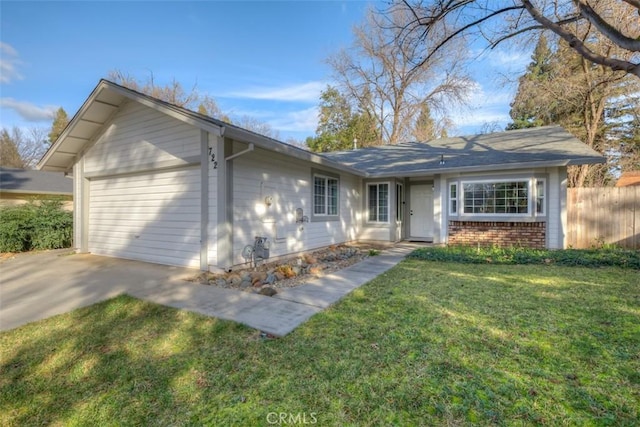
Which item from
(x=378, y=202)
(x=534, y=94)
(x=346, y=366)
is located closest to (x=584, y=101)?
(x=534, y=94)

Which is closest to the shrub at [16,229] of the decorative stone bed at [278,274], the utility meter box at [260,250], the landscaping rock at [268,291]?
the decorative stone bed at [278,274]

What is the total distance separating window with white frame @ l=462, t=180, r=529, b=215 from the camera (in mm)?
8758

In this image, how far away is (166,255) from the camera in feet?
22.6

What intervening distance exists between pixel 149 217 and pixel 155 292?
293 centimetres

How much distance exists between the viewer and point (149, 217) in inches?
283

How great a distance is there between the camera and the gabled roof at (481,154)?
830 cm

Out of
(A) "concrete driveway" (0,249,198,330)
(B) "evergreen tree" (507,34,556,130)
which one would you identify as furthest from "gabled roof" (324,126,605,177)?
(A) "concrete driveway" (0,249,198,330)

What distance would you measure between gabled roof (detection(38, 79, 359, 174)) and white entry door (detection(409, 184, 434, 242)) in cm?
305

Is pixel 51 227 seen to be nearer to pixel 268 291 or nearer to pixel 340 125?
pixel 268 291

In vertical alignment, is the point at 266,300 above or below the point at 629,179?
below

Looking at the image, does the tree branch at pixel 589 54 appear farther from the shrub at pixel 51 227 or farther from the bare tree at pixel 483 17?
the shrub at pixel 51 227

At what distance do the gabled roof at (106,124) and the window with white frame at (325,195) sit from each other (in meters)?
0.70

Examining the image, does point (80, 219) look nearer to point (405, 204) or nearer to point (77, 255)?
point (77, 255)

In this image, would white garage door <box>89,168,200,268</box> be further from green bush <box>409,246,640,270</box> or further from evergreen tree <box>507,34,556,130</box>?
evergreen tree <box>507,34,556,130</box>
